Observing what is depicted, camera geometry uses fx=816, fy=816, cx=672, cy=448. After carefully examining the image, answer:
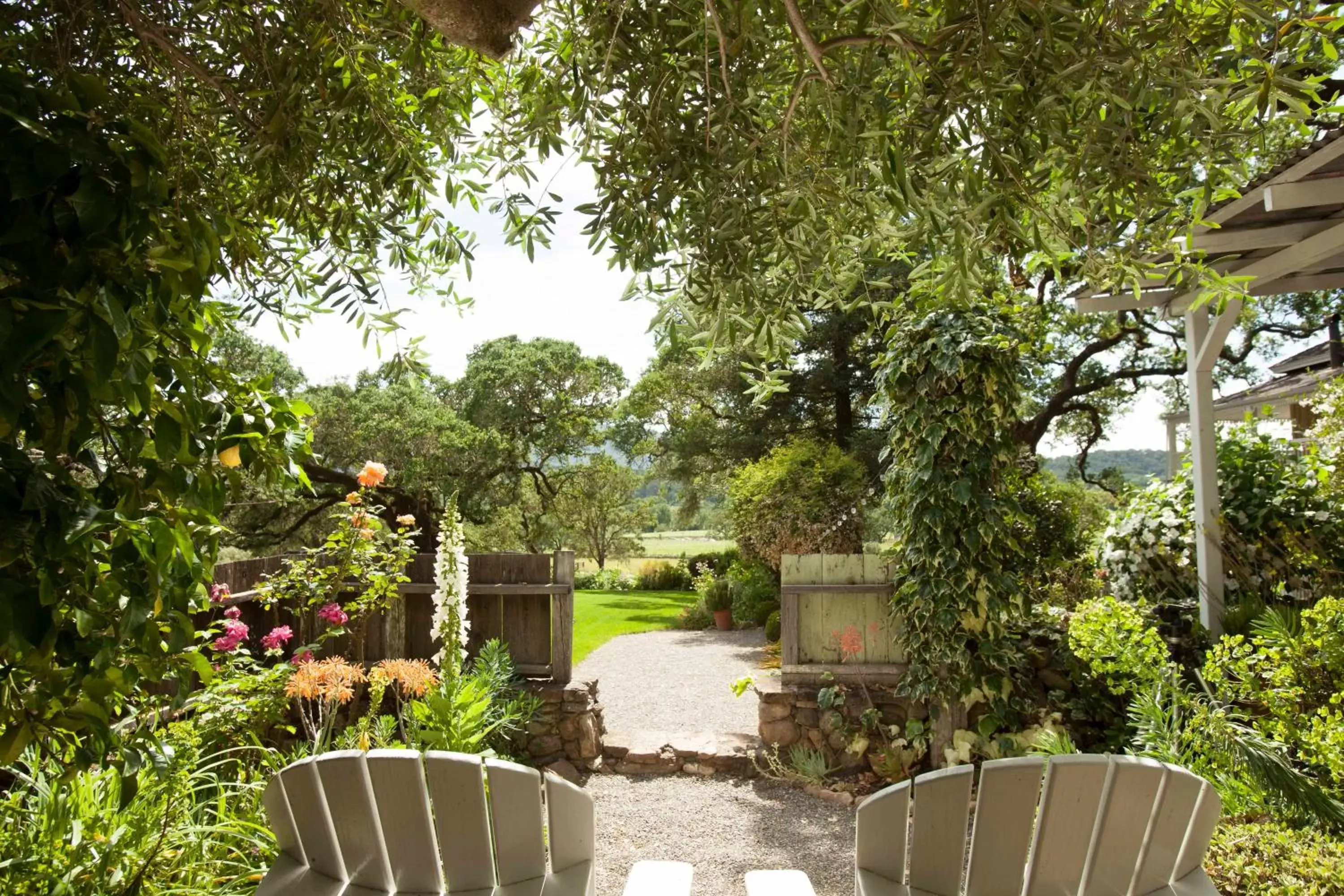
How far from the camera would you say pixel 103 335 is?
0.77 m

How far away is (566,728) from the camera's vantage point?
510cm

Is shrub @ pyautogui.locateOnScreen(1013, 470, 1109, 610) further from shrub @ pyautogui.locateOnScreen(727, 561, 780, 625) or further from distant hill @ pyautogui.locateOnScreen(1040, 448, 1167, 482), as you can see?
distant hill @ pyautogui.locateOnScreen(1040, 448, 1167, 482)

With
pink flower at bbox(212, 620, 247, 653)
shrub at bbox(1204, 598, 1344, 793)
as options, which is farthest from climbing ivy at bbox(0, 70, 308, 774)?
shrub at bbox(1204, 598, 1344, 793)

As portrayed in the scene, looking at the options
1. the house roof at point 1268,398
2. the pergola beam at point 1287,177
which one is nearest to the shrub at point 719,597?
the house roof at point 1268,398

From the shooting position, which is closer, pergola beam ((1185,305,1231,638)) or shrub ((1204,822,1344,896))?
shrub ((1204,822,1344,896))

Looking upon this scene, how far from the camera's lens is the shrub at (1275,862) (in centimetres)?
Result: 235

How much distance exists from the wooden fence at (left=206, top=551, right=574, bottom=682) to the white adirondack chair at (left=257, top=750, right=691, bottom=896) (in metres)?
3.26

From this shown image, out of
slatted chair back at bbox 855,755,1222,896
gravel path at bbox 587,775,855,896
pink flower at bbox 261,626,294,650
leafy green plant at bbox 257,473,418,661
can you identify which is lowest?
gravel path at bbox 587,775,855,896

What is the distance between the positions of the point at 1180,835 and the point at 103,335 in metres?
2.29

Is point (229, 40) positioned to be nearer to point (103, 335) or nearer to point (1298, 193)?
point (103, 335)

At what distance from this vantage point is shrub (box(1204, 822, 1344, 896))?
2.35 meters

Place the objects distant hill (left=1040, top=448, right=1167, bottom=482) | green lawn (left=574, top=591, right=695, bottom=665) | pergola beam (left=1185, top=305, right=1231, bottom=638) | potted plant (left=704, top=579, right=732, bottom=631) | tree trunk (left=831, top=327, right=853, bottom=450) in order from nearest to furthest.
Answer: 1. pergola beam (left=1185, top=305, right=1231, bottom=638)
2. green lawn (left=574, top=591, right=695, bottom=665)
3. potted plant (left=704, top=579, right=732, bottom=631)
4. tree trunk (left=831, top=327, right=853, bottom=450)
5. distant hill (left=1040, top=448, right=1167, bottom=482)

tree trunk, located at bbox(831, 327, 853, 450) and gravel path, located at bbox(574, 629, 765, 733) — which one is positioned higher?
tree trunk, located at bbox(831, 327, 853, 450)

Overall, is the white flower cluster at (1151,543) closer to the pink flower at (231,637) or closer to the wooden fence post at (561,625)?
the wooden fence post at (561,625)
